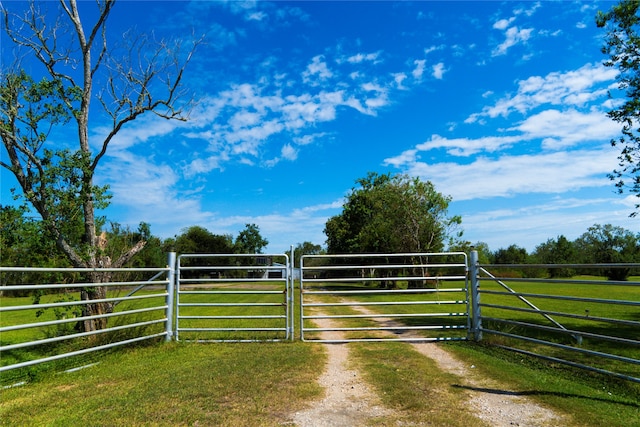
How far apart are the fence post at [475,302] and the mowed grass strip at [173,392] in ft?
11.2

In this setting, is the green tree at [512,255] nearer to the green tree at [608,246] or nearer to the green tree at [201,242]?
Answer: the green tree at [608,246]

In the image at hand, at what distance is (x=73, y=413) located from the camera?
4.14m

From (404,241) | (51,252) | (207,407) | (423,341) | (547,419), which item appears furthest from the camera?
(404,241)

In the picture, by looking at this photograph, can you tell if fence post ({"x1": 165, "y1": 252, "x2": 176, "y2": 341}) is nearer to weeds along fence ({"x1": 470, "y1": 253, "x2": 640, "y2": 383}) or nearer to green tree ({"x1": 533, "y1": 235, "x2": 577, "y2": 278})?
weeds along fence ({"x1": 470, "y1": 253, "x2": 640, "y2": 383})

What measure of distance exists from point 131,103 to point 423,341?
8.96 meters

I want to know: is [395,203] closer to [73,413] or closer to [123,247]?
[123,247]

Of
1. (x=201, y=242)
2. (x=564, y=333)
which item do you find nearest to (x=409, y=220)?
(x=564, y=333)

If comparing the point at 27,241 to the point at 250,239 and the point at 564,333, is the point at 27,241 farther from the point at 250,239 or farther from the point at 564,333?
the point at 250,239

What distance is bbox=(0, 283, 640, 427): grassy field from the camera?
404 centimetres

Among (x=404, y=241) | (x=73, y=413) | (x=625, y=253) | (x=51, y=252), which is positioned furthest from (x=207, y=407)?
(x=625, y=253)

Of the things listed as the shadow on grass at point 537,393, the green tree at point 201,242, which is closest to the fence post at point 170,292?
the shadow on grass at point 537,393

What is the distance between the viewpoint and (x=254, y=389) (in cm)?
493

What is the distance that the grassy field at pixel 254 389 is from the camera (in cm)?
404

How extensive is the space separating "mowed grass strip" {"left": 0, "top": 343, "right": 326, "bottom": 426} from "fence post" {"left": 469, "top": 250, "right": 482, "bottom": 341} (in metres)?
3.40
